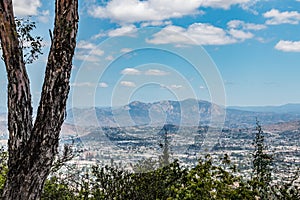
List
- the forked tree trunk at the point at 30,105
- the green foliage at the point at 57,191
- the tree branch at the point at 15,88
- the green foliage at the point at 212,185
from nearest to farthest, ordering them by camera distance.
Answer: the forked tree trunk at the point at 30,105
the tree branch at the point at 15,88
the green foliage at the point at 212,185
the green foliage at the point at 57,191

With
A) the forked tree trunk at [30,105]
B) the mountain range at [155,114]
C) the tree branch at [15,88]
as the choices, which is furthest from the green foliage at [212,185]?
the tree branch at [15,88]

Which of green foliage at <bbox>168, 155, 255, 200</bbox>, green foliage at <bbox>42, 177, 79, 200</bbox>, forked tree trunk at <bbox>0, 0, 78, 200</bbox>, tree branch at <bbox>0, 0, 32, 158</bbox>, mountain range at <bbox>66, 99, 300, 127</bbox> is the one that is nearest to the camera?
forked tree trunk at <bbox>0, 0, 78, 200</bbox>

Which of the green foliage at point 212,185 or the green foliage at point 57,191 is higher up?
the green foliage at point 212,185

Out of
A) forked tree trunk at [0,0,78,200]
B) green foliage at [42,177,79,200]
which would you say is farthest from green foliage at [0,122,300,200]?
forked tree trunk at [0,0,78,200]

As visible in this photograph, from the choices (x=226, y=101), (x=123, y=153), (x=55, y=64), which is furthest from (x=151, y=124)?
(x=55, y=64)

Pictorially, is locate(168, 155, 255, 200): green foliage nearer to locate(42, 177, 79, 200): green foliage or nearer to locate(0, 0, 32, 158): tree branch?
locate(42, 177, 79, 200): green foliage

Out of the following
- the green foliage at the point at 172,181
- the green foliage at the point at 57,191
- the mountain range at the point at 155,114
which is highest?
the mountain range at the point at 155,114

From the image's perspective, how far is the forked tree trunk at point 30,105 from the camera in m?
4.34

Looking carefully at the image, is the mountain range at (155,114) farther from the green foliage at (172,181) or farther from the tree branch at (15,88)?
the tree branch at (15,88)

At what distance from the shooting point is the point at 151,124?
8.00 m

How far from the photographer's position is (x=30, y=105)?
180 inches

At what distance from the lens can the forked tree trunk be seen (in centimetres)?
434

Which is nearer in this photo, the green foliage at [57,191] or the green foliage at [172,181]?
the green foliage at [172,181]

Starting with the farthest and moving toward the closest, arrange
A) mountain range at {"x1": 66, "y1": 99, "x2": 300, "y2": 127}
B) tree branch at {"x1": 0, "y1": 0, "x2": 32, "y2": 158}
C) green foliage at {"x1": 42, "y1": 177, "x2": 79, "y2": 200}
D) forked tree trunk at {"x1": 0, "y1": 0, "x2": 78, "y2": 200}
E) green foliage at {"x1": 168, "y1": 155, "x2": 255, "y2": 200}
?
1. green foliage at {"x1": 42, "y1": 177, "x2": 79, "y2": 200}
2. mountain range at {"x1": 66, "y1": 99, "x2": 300, "y2": 127}
3. green foliage at {"x1": 168, "y1": 155, "x2": 255, "y2": 200}
4. tree branch at {"x1": 0, "y1": 0, "x2": 32, "y2": 158}
5. forked tree trunk at {"x1": 0, "y1": 0, "x2": 78, "y2": 200}
